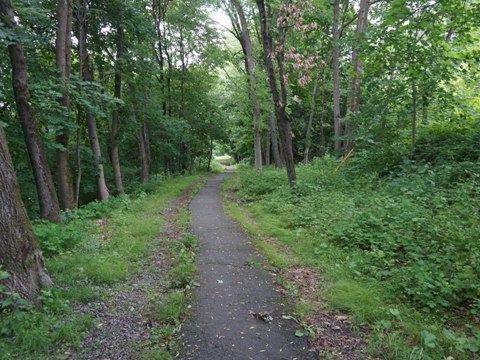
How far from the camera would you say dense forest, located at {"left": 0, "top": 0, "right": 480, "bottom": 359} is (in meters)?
3.68

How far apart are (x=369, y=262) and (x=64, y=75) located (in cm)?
865

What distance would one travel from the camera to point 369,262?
495 centimetres

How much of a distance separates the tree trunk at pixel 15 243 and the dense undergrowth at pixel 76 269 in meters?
0.19

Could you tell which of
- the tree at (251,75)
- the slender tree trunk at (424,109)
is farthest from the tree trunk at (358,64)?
the tree at (251,75)

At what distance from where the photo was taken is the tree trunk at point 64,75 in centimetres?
855

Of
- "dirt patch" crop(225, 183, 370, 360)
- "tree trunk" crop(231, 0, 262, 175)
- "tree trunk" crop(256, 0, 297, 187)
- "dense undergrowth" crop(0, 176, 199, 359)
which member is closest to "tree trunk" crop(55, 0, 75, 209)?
"dense undergrowth" crop(0, 176, 199, 359)

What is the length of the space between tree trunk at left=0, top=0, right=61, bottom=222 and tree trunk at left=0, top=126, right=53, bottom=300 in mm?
3854

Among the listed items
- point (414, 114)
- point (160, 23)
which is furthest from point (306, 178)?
point (160, 23)

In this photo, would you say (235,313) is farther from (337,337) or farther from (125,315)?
(125,315)

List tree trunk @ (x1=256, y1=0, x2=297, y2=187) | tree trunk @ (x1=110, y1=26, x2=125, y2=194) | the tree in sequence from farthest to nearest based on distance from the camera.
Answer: the tree < tree trunk @ (x1=110, y1=26, x2=125, y2=194) < tree trunk @ (x1=256, y1=0, x2=297, y2=187)

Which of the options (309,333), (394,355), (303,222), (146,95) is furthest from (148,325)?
(146,95)

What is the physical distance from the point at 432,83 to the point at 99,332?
9328 millimetres

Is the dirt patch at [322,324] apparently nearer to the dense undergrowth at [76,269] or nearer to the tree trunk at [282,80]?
the dense undergrowth at [76,269]

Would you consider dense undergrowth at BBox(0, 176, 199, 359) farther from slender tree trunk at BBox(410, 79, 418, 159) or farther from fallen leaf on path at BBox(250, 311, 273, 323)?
slender tree trunk at BBox(410, 79, 418, 159)
